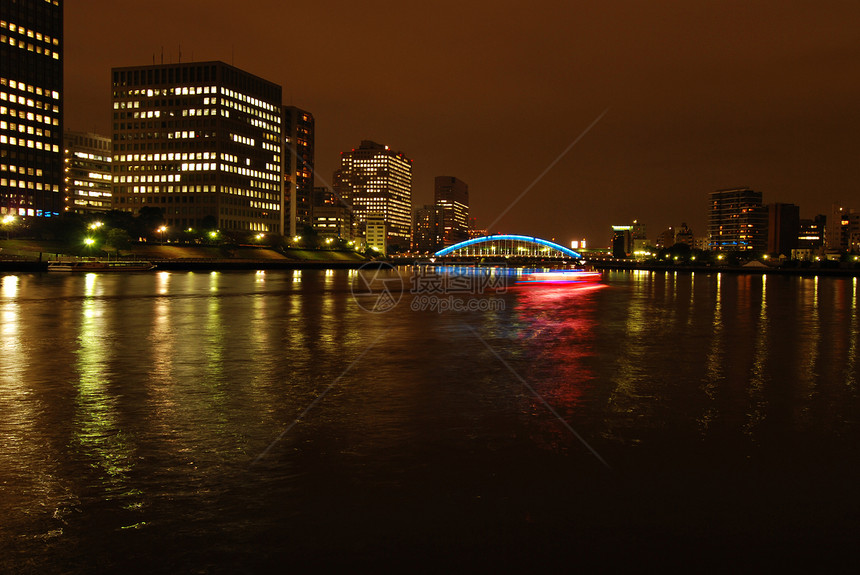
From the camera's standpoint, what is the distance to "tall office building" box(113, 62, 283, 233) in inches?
6240

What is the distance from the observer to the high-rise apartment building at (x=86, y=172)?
180 m

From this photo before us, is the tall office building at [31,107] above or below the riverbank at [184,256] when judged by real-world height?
above

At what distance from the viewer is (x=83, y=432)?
8.95 meters

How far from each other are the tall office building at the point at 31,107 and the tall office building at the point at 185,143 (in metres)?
20.9

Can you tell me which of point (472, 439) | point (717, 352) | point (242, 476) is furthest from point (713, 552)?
point (717, 352)

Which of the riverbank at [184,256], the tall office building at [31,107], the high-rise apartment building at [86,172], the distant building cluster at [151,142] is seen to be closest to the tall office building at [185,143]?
the distant building cluster at [151,142]

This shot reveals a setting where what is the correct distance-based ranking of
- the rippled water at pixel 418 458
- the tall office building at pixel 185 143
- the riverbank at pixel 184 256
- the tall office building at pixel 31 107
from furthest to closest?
1. the tall office building at pixel 185 143
2. the tall office building at pixel 31 107
3. the riverbank at pixel 184 256
4. the rippled water at pixel 418 458

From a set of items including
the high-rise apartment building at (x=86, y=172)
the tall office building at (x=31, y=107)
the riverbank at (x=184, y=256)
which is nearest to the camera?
the riverbank at (x=184, y=256)

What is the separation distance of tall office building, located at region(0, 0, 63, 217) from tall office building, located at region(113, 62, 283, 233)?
Result: 20.9 m

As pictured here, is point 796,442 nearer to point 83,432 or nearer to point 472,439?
point 472,439

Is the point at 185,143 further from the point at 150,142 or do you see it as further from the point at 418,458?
the point at 418,458

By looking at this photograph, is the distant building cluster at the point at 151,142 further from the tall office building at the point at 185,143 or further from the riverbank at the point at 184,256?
the riverbank at the point at 184,256

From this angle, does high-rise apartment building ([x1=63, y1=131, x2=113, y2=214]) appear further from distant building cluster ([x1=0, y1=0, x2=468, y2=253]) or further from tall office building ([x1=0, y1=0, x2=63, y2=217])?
tall office building ([x1=0, y1=0, x2=63, y2=217])

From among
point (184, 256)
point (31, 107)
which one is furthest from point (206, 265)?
point (31, 107)
